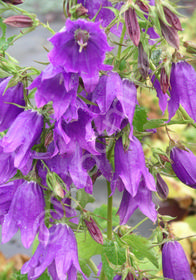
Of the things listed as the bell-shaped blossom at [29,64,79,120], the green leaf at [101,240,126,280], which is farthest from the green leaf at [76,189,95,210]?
the bell-shaped blossom at [29,64,79,120]

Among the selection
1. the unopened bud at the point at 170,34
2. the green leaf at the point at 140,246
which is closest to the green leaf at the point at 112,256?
the green leaf at the point at 140,246

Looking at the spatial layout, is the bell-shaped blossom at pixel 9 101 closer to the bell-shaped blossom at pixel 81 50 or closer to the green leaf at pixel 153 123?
the bell-shaped blossom at pixel 81 50

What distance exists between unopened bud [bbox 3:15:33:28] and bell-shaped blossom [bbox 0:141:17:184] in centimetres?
23

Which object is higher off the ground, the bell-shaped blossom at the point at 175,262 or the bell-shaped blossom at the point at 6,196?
the bell-shaped blossom at the point at 6,196

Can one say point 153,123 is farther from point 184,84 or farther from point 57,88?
point 57,88

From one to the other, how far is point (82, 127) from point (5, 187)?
24cm

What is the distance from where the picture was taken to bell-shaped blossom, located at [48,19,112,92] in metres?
0.65

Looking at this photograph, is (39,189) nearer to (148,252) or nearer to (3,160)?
(3,160)

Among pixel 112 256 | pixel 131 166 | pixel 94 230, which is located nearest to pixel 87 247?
pixel 112 256

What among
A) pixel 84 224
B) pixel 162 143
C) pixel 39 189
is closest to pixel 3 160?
pixel 39 189

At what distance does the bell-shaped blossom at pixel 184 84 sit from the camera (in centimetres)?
77

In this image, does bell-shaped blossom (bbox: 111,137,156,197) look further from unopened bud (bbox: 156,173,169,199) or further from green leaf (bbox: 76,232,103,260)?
green leaf (bbox: 76,232,103,260)

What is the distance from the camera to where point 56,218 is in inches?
35.4

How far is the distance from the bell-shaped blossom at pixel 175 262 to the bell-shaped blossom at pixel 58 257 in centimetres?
25
